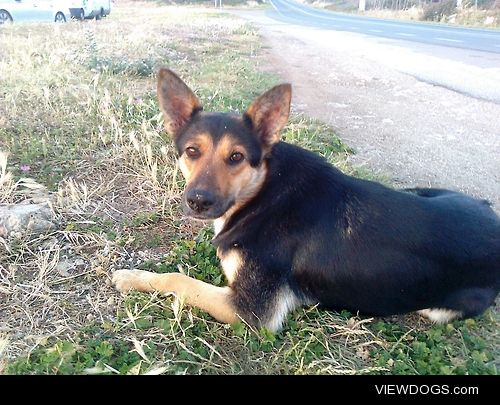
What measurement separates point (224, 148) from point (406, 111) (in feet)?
22.2

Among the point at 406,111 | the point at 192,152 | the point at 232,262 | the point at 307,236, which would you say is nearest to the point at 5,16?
the point at 406,111

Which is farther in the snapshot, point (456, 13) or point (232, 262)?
point (456, 13)

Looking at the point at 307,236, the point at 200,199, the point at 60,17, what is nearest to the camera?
the point at 200,199

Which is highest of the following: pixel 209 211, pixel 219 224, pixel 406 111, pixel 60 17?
pixel 60 17

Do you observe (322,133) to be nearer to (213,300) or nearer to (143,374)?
(213,300)

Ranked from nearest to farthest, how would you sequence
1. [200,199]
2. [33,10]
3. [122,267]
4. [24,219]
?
[200,199] → [122,267] → [24,219] → [33,10]

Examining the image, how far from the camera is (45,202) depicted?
4379 mm

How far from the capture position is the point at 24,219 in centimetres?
404

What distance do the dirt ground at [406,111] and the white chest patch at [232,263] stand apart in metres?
3.18

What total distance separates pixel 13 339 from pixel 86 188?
184cm

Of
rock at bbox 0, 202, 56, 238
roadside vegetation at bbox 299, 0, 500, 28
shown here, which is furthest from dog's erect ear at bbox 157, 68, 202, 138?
roadside vegetation at bbox 299, 0, 500, 28

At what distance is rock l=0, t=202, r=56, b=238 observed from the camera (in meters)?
3.94

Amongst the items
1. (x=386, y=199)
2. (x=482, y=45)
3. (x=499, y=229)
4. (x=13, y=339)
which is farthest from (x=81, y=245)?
(x=482, y=45)

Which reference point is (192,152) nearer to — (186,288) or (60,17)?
(186,288)
